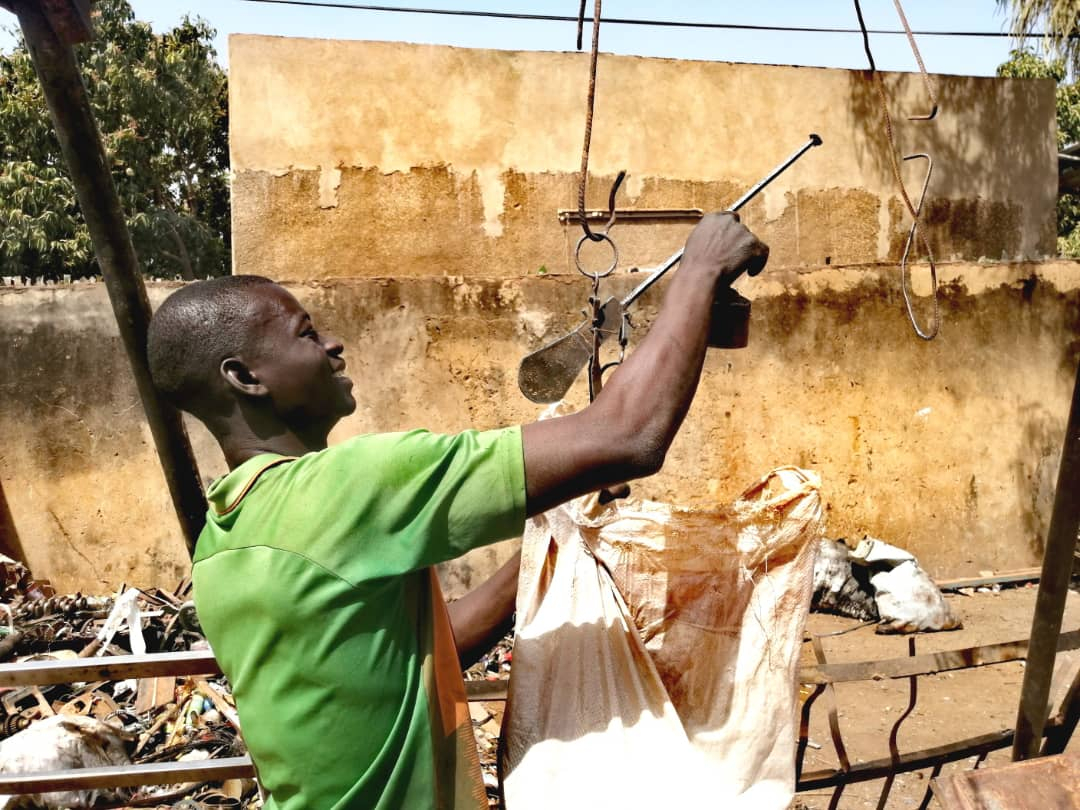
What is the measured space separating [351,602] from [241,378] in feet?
1.40

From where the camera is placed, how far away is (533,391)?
6.95ft

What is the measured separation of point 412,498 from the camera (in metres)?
1.22

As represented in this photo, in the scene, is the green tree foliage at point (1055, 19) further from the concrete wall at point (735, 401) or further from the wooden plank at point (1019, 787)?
the wooden plank at point (1019, 787)

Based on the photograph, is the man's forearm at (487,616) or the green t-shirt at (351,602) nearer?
the green t-shirt at (351,602)

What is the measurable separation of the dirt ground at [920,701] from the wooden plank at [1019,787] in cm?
188

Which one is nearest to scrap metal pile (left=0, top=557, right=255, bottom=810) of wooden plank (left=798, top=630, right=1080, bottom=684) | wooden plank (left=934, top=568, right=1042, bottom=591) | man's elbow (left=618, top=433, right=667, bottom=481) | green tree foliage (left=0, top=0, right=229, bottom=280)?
wooden plank (left=798, top=630, right=1080, bottom=684)

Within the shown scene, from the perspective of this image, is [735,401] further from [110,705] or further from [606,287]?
[110,705]

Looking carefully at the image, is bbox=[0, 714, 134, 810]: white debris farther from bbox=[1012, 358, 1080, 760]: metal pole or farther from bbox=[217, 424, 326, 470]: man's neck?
bbox=[1012, 358, 1080, 760]: metal pole

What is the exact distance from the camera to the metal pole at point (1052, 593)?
176cm

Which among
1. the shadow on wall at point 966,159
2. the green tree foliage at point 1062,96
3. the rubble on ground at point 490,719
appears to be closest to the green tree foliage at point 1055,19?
the shadow on wall at point 966,159

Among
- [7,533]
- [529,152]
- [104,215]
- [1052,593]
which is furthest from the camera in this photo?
[529,152]

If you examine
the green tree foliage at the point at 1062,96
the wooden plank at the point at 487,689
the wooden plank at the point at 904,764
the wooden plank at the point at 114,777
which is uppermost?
the green tree foliage at the point at 1062,96

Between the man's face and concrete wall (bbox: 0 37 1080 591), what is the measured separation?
4276 millimetres

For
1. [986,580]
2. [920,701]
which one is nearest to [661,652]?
[920,701]
